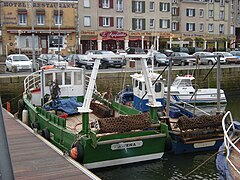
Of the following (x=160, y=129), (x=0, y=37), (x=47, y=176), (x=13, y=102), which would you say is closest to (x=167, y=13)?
(x=0, y=37)

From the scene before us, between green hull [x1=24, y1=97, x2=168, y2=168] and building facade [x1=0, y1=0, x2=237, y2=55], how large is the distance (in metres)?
22.1

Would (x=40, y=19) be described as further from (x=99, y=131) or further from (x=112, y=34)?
(x=99, y=131)

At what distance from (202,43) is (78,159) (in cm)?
4454

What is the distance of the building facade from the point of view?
1519 inches

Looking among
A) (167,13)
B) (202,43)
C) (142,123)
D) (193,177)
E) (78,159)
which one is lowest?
(193,177)

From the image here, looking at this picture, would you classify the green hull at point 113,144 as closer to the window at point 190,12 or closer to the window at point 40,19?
the window at point 40,19

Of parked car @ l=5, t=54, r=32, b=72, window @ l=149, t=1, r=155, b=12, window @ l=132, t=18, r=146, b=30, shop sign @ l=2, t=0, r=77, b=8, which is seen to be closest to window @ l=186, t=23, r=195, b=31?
window @ l=149, t=1, r=155, b=12

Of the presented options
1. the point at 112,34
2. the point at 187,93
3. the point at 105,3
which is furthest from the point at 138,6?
the point at 187,93

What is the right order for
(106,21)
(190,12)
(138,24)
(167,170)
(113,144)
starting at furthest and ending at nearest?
(190,12), (138,24), (106,21), (167,170), (113,144)

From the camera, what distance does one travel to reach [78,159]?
9.89 metres

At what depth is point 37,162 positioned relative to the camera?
30.5 feet

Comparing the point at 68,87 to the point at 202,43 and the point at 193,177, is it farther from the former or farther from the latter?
the point at 202,43

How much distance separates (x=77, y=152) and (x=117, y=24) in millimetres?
36033

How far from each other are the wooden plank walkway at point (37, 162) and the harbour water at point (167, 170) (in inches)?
58.7
